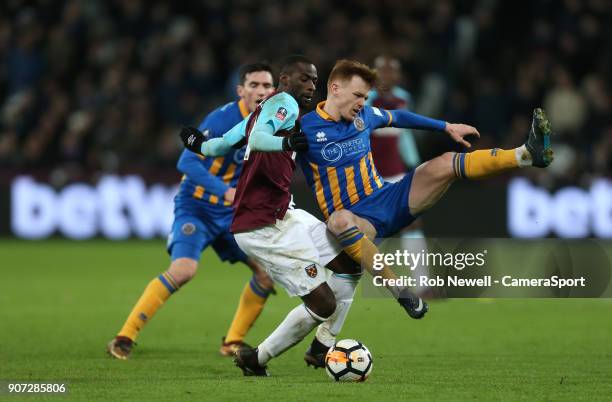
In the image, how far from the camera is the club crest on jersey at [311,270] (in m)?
6.80

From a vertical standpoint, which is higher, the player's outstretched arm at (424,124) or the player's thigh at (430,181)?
the player's outstretched arm at (424,124)

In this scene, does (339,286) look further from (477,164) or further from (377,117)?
(477,164)

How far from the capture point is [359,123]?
7.44 metres

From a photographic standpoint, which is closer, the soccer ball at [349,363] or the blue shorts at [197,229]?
the soccer ball at [349,363]

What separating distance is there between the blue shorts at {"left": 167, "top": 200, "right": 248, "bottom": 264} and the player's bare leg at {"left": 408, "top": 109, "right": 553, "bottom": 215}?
1692mm

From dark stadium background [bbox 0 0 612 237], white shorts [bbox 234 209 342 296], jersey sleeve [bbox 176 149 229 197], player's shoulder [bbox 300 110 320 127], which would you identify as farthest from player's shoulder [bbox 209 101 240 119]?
dark stadium background [bbox 0 0 612 237]

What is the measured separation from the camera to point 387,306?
11.4m

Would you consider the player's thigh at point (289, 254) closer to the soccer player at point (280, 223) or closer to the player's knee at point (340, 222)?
the soccer player at point (280, 223)

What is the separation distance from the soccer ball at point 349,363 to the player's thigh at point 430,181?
1.04 m

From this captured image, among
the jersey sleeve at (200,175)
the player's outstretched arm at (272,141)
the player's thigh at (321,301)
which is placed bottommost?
the player's thigh at (321,301)

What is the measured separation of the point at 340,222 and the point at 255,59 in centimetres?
1111

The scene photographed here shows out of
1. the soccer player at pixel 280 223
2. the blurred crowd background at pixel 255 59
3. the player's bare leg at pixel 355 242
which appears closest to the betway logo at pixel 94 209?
the blurred crowd background at pixel 255 59

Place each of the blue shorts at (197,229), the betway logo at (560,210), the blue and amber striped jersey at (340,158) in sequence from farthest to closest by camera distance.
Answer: the betway logo at (560,210), the blue shorts at (197,229), the blue and amber striped jersey at (340,158)

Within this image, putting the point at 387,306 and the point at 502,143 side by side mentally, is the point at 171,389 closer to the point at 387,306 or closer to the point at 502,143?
the point at 387,306
